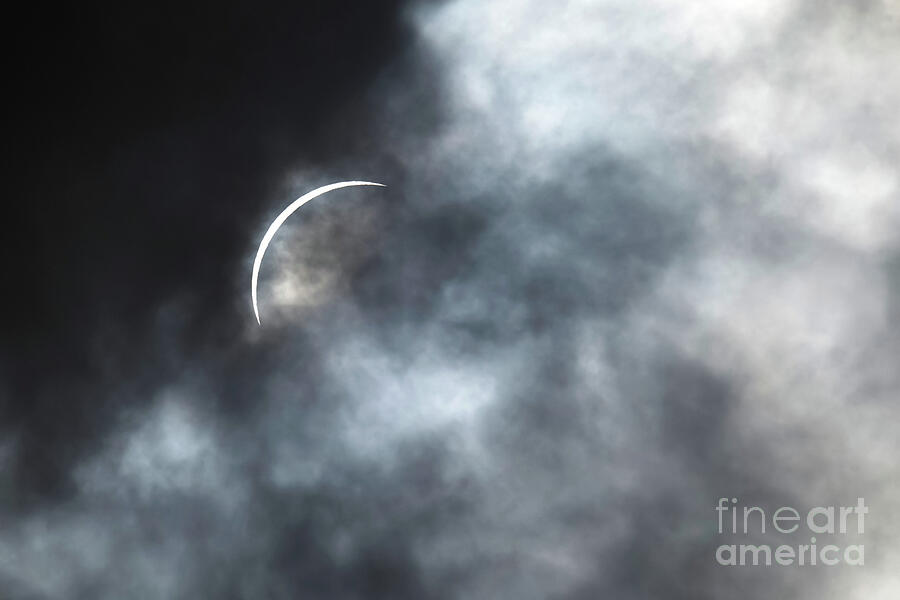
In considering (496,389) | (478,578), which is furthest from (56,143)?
(478,578)

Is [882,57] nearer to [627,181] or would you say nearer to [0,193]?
[627,181]

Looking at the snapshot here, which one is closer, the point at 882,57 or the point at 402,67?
the point at 882,57

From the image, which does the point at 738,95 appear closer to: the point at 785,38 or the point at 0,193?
the point at 785,38

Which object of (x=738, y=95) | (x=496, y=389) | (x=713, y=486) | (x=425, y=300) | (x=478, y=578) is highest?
(x=738, y=95)

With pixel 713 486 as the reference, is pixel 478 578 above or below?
below

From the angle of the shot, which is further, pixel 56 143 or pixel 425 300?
pixel 56 143

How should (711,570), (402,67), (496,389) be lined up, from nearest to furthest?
(711,570), (496,389), (402,67)

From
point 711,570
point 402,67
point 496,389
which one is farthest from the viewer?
point 402,67

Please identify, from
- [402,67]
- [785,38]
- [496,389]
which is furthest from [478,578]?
[785,38]

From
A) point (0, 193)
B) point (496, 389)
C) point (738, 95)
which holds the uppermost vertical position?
point (738, 95)
